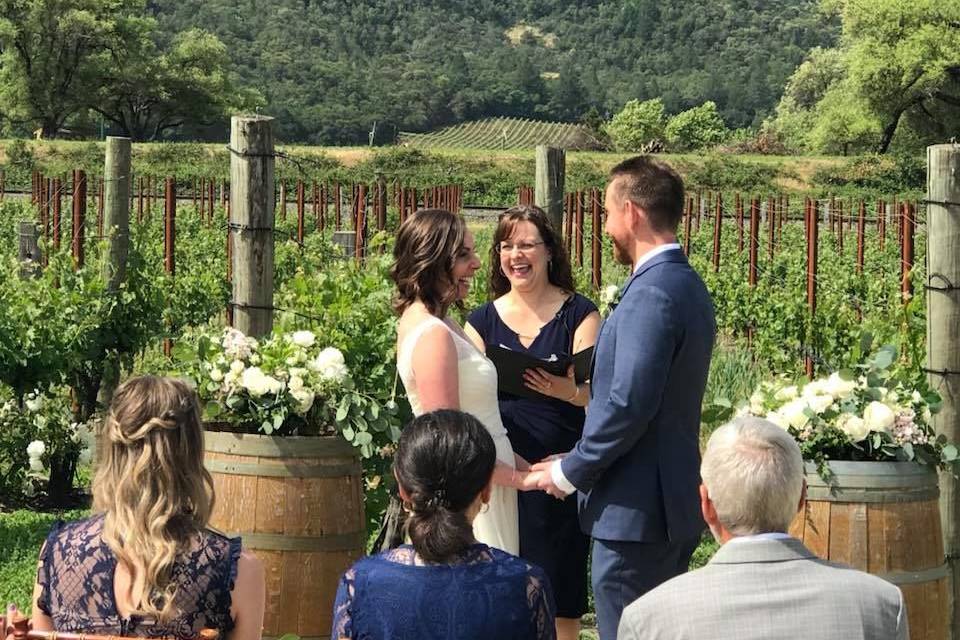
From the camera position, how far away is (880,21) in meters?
47.2

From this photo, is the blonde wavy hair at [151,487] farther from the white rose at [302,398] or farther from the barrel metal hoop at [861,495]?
the barrel metal hoop at [861,495]

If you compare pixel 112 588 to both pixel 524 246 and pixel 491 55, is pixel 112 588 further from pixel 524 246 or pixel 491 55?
pixel 491 55

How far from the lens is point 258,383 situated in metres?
4.04

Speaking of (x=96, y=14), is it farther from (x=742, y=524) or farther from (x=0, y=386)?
(x=742, y=524)

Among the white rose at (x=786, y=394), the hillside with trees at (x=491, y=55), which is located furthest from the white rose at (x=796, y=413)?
the hillside with trees at (x=491, y=55)

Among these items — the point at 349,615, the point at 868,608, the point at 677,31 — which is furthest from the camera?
the point at 677,31

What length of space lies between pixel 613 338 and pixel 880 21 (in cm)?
4662

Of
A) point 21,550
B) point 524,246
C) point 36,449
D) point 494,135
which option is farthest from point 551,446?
point 494,135

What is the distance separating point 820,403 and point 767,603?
1.73 metres

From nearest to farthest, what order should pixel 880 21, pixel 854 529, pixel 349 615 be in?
pixel 349 615
pixel 854 529
pixel 880 21

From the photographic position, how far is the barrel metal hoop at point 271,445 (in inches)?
153

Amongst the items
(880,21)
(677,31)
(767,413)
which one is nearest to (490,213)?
(880,21)

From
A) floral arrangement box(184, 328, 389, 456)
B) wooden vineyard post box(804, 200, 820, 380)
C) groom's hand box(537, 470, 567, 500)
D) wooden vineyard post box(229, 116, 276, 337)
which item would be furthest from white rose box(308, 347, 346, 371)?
wooden vineyard post box(804, 200, 820, 380)

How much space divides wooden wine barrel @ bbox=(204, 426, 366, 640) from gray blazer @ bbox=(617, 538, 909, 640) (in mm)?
1722
